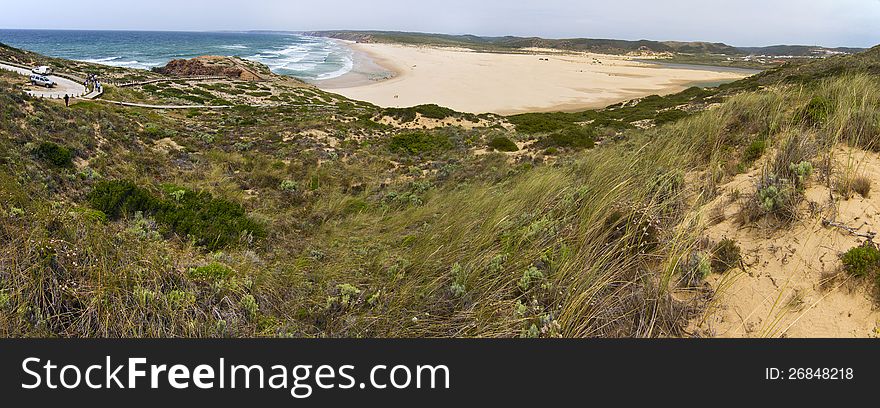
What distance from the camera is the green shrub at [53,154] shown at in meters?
9.58

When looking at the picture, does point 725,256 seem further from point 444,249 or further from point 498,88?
point 498,88

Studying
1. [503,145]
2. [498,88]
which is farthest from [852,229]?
[498,88]

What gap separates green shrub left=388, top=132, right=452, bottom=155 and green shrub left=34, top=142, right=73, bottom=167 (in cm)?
1256

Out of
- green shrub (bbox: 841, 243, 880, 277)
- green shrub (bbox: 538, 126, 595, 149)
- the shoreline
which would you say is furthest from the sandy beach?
green shrub (bbox: 841, 243, 880, 277)

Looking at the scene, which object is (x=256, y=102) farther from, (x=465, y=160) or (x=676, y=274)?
(x=676, y=274)

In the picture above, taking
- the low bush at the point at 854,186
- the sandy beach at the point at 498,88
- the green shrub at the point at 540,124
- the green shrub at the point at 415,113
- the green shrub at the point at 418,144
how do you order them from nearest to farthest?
the low bush at the point at 854,186 → the green shrub at the point at 418,144 → the green shrub at the point at 540,124 → the green shrub at the point at 415,113 → the sandy beach at the point at 498,88

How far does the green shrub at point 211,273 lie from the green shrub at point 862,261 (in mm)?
5959

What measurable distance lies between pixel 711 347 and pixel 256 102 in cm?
4417

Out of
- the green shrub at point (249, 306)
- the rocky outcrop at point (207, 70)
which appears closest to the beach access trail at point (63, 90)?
the rocky outcrop at point (207, 70)

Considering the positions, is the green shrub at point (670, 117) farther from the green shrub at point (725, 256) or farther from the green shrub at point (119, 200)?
the green shrub at point (119, 200)

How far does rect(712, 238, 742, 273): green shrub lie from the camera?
363 centimetres

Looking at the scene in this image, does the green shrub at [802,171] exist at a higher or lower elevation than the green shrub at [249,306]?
higher

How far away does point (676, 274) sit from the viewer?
3643 mm

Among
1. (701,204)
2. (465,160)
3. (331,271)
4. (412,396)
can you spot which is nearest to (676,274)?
(701,204)
